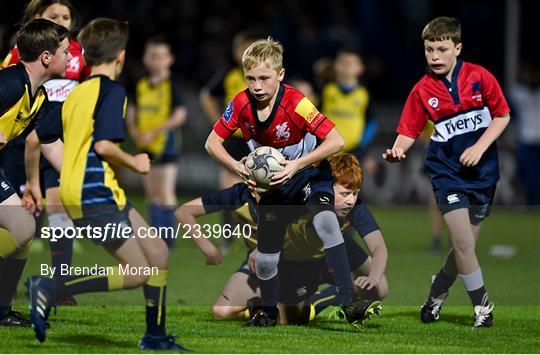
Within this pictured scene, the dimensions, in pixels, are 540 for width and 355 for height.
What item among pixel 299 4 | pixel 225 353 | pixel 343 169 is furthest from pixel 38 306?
pixel 299 4

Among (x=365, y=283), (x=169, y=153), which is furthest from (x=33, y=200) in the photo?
(x=169, y=153)

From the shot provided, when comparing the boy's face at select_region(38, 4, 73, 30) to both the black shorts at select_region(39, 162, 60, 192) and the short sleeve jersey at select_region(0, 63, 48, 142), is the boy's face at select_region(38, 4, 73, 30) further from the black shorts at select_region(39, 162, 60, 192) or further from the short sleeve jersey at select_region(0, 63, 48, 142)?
the short sleeve jersey at select_region(0, 63, 48, 142)

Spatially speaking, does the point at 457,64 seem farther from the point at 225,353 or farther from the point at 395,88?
the point at 395,88

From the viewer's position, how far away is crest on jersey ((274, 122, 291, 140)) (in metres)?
7.66

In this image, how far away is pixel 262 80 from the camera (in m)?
7.49

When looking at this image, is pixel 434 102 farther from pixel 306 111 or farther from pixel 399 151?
pixel 306 111

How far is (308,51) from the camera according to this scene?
1933 centimetres

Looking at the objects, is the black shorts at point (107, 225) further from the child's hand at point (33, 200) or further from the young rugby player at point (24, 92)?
the child's hand at point (33, 200)

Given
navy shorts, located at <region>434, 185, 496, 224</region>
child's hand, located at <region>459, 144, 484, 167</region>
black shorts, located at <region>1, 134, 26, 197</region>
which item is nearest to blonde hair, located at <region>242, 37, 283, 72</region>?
child's hand, located at <region>459, 144, 484, 167</region>

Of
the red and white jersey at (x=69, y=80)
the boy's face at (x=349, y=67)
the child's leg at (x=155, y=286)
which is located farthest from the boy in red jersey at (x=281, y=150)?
the boy's face at (x=349, y=67)

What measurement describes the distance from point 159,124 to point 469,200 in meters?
5.68

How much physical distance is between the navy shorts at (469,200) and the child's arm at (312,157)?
1.15m

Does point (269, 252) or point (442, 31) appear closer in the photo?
point (269, 252)

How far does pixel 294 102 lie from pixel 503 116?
159 centimetres
